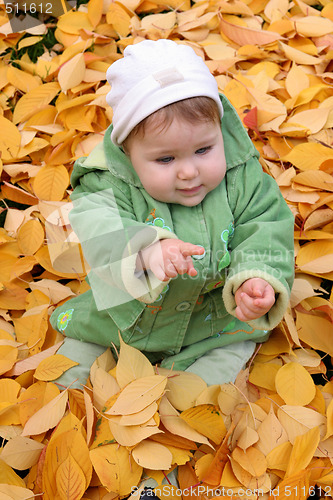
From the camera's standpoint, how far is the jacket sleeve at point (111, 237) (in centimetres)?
116

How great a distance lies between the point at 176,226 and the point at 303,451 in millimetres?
609

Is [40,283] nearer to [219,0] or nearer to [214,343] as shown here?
[214,343]

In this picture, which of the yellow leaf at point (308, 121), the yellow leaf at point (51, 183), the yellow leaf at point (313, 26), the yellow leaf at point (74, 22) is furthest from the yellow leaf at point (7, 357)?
the yellow leaf at point (313, 26)

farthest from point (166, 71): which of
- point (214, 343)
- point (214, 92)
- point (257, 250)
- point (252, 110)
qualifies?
point (252, 110)

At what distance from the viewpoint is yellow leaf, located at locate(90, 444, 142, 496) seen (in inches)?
49.8

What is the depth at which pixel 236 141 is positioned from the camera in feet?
4.57

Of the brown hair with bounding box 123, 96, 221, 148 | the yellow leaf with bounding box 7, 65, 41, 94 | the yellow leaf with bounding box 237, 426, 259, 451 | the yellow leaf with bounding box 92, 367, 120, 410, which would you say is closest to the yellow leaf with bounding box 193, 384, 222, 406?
the yellow leaf with bounding box 237, 426, 259, 451

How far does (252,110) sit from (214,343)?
896 millimetres

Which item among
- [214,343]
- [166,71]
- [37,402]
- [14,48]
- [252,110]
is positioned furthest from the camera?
[14,48]

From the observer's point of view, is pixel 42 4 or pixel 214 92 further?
pixel 42 4

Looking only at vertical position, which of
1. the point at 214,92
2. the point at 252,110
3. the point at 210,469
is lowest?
the point at 210,469

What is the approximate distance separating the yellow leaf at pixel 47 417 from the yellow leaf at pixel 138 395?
0.45 ft

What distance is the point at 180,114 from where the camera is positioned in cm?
Answer: 118

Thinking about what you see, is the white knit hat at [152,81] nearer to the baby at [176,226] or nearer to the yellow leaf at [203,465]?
the baby at [176,226]
